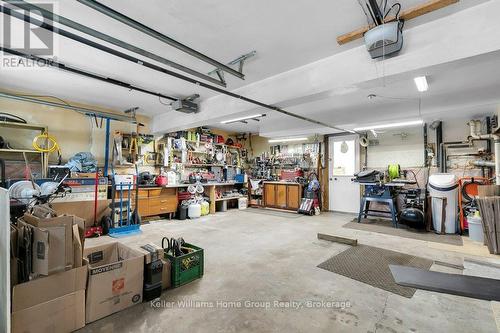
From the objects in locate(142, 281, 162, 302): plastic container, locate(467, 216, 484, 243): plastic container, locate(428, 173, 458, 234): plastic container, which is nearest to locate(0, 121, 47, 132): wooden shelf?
locate(142, 281, 162, 302): plastic container

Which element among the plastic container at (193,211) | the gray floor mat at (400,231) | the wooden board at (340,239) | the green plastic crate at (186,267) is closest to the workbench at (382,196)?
the gray floor mat at (400,231)

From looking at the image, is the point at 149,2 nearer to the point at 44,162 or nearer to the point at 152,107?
the point at 152,107

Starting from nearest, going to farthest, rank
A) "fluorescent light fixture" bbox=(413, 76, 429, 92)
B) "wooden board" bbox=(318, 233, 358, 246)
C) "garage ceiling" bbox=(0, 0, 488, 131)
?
1. "garage ceiling" bbox=(0, 0, 488, 131)
2. "fluorescent light fixture" bbox=(413, 76, 429, 92)
3. "wooden board" bbox=(318, 233, 358, 246)

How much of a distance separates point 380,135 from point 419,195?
2.01m

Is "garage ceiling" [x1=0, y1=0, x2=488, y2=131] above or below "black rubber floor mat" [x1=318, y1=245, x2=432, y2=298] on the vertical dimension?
above

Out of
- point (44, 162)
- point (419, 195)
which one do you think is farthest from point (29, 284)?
point (419, 195)

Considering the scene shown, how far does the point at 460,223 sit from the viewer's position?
16.4 ft

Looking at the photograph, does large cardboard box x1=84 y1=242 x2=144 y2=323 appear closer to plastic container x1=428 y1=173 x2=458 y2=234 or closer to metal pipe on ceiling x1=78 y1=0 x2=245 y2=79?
metal pipe on ceiling x1=78 y1=0 x2=245 y2=79

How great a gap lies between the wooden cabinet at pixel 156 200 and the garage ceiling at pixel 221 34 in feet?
8.46

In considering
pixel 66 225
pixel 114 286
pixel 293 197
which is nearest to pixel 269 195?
pixel 293 197

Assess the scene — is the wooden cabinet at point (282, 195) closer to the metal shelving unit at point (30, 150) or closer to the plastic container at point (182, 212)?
the plastic container at point (182, 212)

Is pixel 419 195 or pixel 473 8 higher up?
pixel 473 8

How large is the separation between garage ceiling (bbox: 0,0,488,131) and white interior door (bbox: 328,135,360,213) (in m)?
3.35

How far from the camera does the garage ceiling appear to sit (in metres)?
2.14
